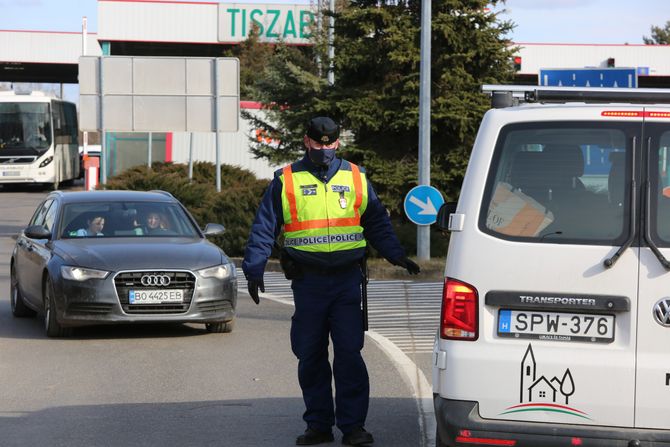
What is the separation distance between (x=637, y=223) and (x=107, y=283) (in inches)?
279

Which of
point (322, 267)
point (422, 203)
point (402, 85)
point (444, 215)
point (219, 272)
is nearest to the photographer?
point (444, 215)

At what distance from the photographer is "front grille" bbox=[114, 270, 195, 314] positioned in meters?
11.7

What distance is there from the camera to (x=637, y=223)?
17.7 feet

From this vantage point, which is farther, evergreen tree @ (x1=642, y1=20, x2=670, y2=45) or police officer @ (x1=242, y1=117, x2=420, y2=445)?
evergreen tree @ (x1=642, y1=20, x2=670, y2=45)

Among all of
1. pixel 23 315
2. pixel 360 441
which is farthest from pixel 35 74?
pixel 360 441

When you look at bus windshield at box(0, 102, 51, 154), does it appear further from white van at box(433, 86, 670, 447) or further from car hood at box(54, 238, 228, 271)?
white van at box(433, 86, 670, 447)

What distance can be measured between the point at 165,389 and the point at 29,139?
38.0m

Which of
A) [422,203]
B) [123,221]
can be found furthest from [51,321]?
[422,203]

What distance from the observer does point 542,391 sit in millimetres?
5465

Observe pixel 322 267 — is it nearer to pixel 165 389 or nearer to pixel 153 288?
pixel 165 389

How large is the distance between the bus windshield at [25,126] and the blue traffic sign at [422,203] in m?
29.9

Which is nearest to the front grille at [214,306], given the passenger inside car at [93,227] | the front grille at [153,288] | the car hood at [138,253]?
the front grille at [153,288]

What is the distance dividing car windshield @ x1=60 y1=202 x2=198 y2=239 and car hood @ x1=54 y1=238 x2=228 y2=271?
0.23 m

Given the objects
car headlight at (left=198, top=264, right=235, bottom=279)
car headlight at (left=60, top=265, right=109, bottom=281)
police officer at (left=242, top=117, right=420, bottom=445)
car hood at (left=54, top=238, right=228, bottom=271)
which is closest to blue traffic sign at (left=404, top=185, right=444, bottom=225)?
car hood at (left=54, top=238, right=228, bottom=271)
